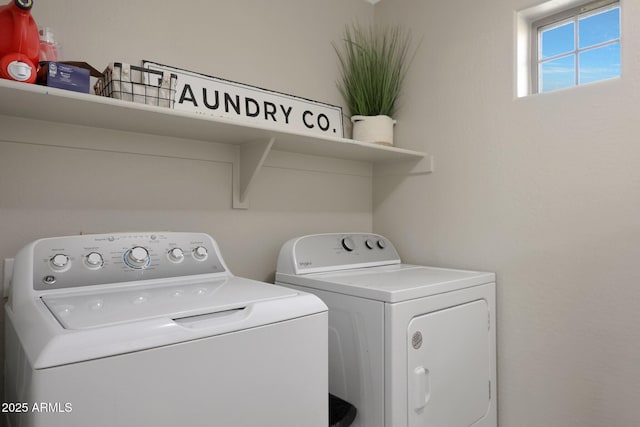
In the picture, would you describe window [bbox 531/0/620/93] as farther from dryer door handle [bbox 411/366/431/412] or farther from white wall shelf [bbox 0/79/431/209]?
dryer door handle [bbox 411/366/431/412]

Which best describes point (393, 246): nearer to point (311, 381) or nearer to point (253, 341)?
point (311, 381)

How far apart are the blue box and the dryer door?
125 centimetres

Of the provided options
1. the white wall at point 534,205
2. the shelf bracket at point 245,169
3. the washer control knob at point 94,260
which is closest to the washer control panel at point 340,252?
the white wall at point 534,205

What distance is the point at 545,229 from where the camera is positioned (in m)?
1.58

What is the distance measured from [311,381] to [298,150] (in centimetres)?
115

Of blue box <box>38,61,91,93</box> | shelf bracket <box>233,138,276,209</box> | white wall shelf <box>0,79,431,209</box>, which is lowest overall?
shelf bracket <box>233,138,276,209</box>

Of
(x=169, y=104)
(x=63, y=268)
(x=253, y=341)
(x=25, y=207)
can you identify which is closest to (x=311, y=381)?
(x=253, y=341)

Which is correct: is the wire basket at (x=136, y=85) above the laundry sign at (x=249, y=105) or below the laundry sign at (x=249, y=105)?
below

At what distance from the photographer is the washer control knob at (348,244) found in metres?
1.82

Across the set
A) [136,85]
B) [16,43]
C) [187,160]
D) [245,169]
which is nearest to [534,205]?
[245,169]

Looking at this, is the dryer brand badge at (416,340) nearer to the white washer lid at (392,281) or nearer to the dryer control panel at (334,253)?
the white washer lid at (392,281)

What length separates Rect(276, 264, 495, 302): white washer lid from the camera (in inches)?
51.3

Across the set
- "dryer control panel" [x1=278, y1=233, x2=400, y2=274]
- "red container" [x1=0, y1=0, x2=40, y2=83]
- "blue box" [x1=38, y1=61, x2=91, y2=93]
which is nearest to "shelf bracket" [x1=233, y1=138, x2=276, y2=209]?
"dryer control panel" [x1=278, y1=233, x2=400, y2=274]

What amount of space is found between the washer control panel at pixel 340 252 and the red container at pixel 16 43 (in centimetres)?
106
